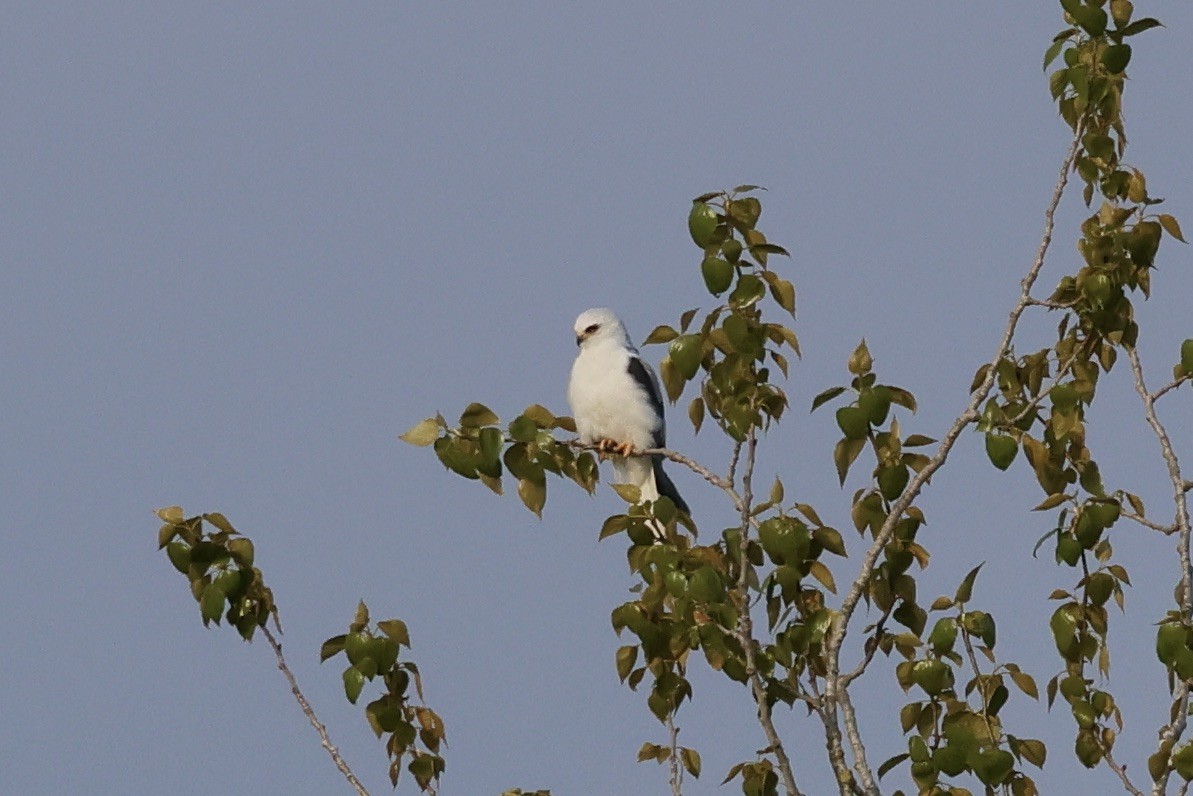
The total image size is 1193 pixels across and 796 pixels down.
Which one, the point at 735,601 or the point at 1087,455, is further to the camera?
the point at 1087,455

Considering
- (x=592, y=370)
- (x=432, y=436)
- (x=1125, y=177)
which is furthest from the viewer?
(x=592, y=370)

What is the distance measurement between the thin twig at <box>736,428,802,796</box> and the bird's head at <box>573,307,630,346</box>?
6.88 metres

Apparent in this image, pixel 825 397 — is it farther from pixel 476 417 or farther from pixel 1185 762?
pixel 1185 762

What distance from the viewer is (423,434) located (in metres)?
6.26

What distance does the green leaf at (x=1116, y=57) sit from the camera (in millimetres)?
7090

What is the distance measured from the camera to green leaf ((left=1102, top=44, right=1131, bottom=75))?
7.09 metres

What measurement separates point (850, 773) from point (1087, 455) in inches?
65.5

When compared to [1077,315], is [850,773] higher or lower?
lower

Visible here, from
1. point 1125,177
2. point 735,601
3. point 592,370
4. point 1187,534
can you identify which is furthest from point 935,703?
point 592,370

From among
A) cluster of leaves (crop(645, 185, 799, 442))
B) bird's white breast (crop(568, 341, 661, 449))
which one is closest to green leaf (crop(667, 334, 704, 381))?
cluster of leaves (crop(645, 185, 799, 442))

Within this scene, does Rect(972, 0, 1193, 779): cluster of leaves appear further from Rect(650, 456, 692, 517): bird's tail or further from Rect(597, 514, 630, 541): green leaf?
Rect(650, 456, 692, 517): bird's tail

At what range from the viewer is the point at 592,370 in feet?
42.3

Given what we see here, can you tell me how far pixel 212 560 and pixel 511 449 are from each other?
123 centimetres

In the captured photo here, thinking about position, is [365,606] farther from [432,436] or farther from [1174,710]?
[1174,710]
